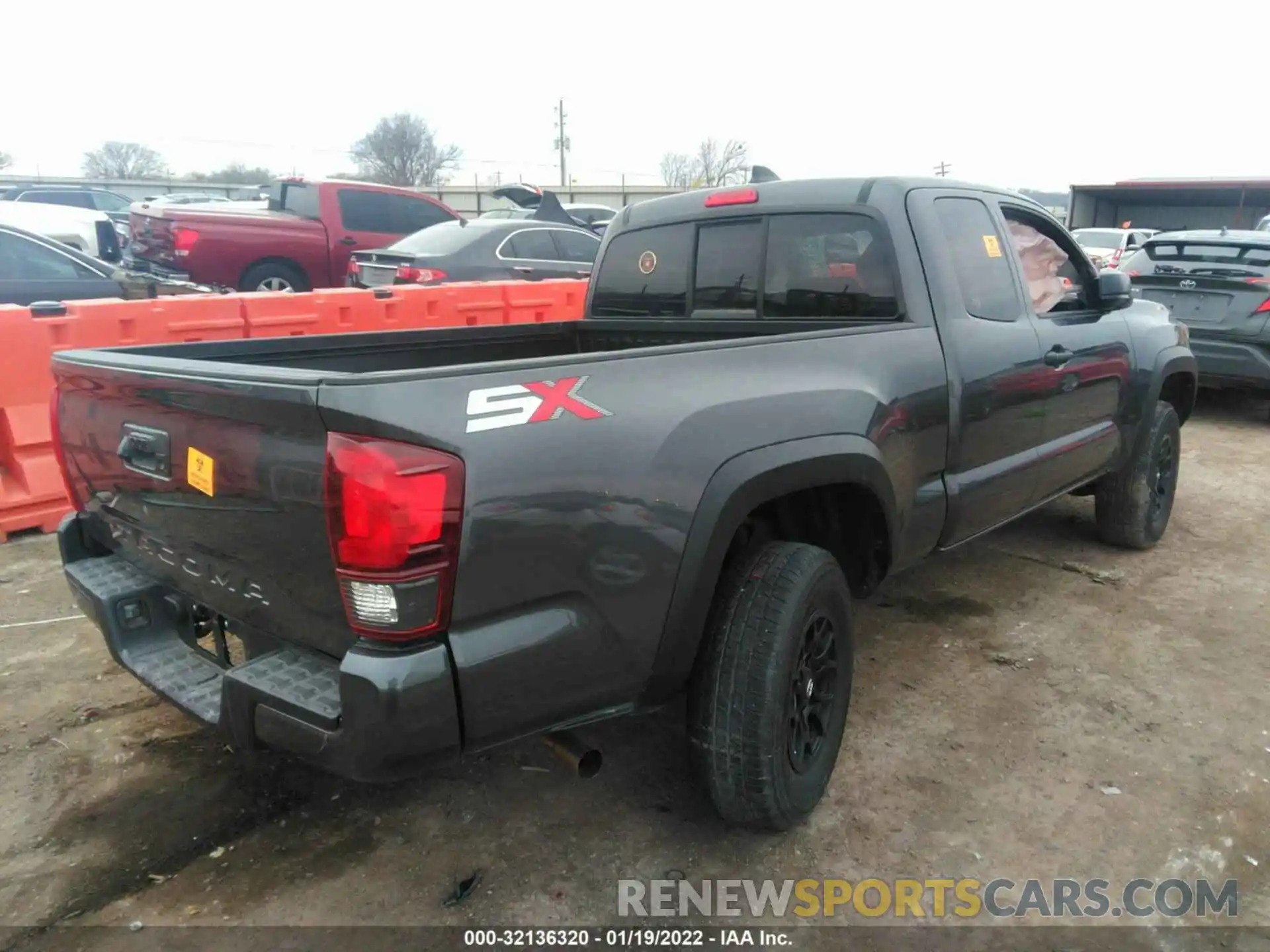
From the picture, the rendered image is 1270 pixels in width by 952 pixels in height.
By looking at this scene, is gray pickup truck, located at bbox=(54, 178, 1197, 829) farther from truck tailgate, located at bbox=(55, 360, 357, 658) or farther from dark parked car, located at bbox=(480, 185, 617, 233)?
dark parked car, located at bbox=(480, 185, 617, 233)

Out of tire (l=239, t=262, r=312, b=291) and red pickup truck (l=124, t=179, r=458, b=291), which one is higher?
red pickup truck (l=124, t=179, r=458, b=291)

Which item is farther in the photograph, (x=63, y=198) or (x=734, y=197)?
(x=63, y=198)

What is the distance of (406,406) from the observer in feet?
5.99

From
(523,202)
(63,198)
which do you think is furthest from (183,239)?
(63,198)

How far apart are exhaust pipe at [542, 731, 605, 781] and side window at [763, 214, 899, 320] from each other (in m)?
1.81

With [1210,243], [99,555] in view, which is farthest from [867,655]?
[1210,243]

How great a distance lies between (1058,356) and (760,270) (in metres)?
1.31

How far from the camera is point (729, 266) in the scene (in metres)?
3.62

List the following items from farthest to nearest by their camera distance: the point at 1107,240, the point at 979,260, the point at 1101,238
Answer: the point at 1101,238 < the point at 1107,240 < the point at 979,260

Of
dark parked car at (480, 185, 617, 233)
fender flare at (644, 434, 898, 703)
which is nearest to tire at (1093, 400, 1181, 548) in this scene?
fender flare at (644, 434, 898, 703)

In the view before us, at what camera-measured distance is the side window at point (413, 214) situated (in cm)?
1181

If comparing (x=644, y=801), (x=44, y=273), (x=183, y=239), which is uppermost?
(x=183, y=239)

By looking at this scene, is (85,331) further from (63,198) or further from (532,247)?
(63,198)

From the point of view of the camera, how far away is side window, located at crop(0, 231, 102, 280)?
783 centimetres
